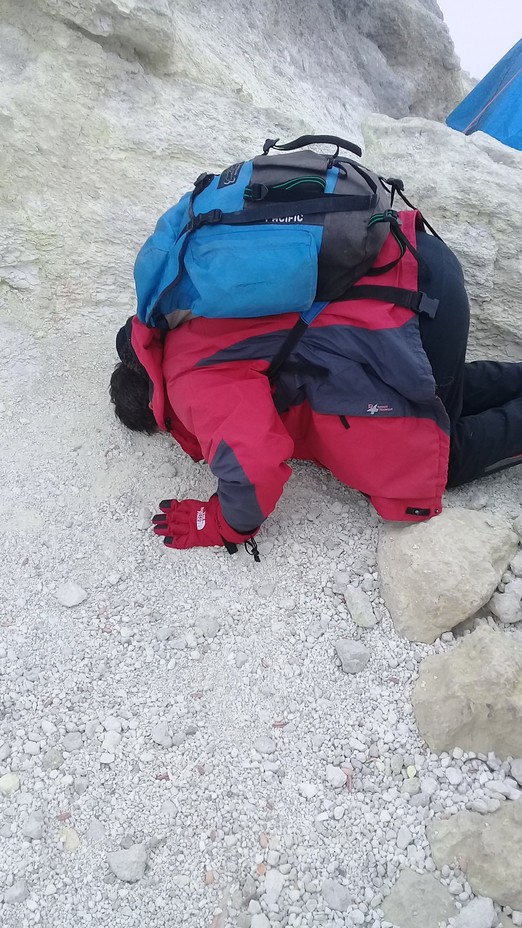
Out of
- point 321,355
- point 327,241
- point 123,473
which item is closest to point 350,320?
point 321,355

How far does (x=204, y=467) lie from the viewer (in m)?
3.03

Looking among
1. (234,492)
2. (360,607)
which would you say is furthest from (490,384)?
(234,492)

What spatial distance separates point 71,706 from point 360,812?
0.96 meters

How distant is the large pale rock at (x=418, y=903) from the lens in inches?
63.9

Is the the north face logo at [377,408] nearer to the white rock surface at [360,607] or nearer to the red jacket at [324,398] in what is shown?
the red jacket at [324,398]

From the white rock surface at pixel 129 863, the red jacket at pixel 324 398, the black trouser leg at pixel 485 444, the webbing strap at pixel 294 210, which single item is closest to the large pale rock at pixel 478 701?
the red jacket at pixel 324 398

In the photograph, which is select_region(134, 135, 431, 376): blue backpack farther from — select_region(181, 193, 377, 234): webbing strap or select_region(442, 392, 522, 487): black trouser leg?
select_region(442, 392, 522, 487): black trouser leg

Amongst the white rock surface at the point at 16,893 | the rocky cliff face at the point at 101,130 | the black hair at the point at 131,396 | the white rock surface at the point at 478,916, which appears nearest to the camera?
the white rock surface at the point at 478,916

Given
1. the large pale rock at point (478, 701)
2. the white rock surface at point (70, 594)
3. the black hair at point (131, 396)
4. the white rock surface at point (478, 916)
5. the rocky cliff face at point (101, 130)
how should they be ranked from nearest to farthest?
the white rock surface at point (478, 916) < the large pale rock at point (478, 701) < the white rock surface at point (70, 594) < the black hair at point (131, 396) < the rocky cliff face at point (101, 130)

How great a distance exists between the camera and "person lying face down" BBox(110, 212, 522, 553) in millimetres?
2287

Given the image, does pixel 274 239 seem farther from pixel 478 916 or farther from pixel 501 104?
pixel 501 104

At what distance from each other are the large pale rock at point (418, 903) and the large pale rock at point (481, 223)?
235 cm

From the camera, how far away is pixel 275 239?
211 cm

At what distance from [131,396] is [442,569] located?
56.6 inches
